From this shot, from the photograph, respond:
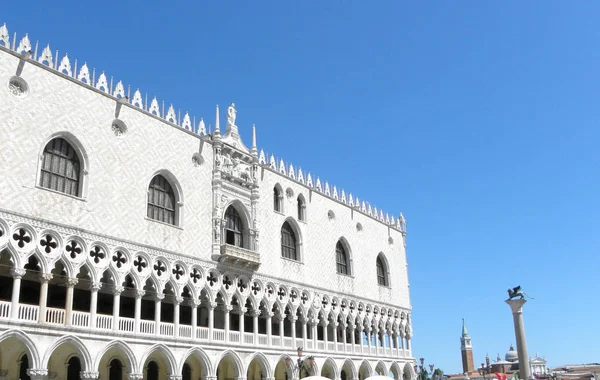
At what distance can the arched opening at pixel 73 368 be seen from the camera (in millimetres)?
21359

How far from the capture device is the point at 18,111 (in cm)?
1930

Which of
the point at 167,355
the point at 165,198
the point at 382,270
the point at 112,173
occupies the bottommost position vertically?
the point at 167,355

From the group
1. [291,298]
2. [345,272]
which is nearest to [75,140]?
[291,298]

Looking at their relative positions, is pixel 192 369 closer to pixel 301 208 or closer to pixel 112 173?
pixel 112 173

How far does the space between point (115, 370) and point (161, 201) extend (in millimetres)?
6146

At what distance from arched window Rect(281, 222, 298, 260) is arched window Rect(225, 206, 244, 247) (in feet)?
8.96

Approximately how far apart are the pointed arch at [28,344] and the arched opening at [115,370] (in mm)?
4316

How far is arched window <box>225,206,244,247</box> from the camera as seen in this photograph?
26359 millimetres

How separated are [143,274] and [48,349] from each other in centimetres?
431

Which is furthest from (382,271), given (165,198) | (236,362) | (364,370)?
(165,198)

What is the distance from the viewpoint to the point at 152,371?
23609mm

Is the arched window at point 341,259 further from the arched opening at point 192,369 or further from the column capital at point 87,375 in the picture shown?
the column capital at point 87,375

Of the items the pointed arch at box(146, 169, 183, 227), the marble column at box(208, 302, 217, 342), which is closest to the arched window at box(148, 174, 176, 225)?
the pointed arch at box(146, 169, 183, 227)

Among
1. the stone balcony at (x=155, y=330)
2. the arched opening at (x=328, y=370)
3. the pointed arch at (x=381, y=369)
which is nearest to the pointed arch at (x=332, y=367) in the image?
the arched opening at (x=328, y=370)
